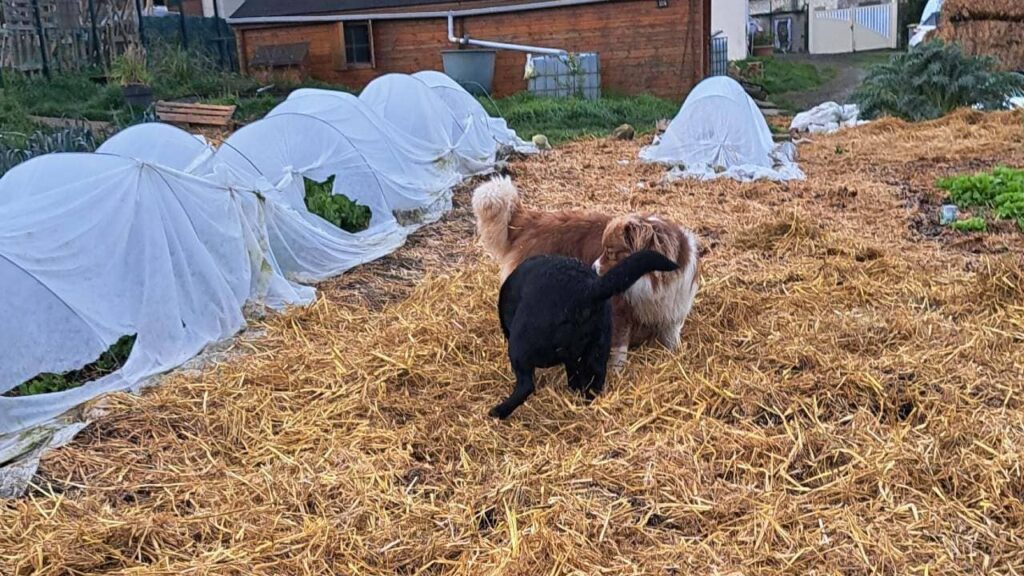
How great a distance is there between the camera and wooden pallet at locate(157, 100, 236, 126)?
15.3 metres

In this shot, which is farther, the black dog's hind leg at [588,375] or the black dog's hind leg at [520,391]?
the black dog's hind leg at [588,375]

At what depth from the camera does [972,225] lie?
22.8 feet

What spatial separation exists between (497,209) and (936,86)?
1371 cm

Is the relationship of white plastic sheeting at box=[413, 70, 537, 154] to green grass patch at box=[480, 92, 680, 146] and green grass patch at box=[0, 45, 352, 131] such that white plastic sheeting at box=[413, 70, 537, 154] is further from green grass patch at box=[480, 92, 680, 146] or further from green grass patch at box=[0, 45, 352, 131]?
green grass patch at box=[0, 45, 352, 131]

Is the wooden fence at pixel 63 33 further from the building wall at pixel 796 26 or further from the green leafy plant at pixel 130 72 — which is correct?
the building wall at pixel 796 26

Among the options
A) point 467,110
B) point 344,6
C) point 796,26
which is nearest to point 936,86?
point 467,110

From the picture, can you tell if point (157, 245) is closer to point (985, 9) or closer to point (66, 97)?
point (66, 97)

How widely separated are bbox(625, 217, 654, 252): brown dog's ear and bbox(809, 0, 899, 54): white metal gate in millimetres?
32298

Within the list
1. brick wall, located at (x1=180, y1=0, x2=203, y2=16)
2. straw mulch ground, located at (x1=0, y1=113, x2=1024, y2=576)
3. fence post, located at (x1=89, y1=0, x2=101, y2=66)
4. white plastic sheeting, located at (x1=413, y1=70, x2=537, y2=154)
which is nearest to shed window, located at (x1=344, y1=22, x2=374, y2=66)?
fence post, located at (x1=89, y1=0, x2=101, y2=66)

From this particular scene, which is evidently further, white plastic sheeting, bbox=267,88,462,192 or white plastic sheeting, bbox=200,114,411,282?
white plastic sheeting, bbox=267,88,462,192

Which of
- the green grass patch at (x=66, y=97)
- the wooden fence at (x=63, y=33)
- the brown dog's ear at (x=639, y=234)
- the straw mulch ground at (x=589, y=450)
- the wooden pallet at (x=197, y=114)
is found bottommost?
the straw mulch ground at (x=589, y=450)

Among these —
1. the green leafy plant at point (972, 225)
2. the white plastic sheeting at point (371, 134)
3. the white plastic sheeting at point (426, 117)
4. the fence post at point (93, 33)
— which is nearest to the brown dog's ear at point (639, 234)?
the green leafy plant at point (972, 225)

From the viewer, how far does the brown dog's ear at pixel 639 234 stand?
4359 millimetres

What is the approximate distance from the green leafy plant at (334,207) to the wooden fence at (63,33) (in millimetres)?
13300
